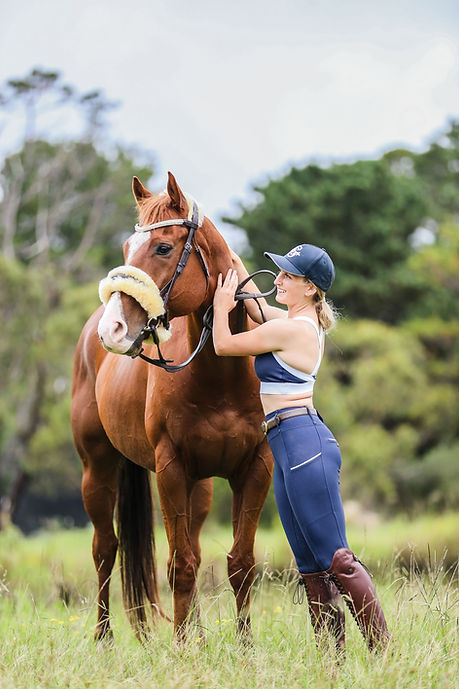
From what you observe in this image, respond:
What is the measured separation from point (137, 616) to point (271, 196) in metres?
24.8

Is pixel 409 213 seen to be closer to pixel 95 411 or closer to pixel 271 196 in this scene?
pixel 271 196

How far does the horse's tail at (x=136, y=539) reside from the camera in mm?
5227

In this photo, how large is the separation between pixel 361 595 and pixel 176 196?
1887 millimetres

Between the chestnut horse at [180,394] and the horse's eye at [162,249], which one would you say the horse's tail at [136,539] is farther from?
the horse's eye at [162,249]

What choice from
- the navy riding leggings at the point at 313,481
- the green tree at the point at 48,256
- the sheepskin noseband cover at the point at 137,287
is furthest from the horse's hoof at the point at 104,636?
the green tree at the point at 48,256

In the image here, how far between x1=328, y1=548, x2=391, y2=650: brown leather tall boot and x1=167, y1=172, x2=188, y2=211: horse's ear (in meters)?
1.65

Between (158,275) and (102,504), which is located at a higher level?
(158,275)

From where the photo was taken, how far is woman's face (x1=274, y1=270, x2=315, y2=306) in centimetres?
368

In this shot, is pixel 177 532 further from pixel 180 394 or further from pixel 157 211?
pixel 157 211

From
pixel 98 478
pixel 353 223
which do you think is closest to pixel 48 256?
pixel 353 223

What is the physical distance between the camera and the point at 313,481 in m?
3.42

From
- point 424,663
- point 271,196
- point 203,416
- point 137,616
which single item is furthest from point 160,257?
point 271,196

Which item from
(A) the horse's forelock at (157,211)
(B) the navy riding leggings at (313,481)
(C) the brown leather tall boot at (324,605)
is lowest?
(C) the brown leather tall boot at (324,605)

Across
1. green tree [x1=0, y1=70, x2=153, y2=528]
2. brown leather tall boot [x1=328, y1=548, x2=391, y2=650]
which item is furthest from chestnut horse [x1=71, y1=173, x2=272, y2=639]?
green tree [x1=0, y1=70, x2=153, y2=528]
